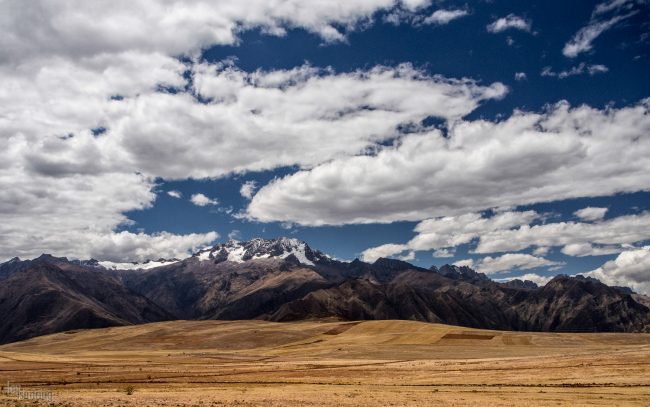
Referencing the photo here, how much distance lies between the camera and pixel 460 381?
2478 inches

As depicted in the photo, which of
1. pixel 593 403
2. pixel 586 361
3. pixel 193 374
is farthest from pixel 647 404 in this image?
pixel 193 374

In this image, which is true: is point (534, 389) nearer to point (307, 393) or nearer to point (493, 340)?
point (307, 393)

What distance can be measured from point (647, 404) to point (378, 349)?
355 feet

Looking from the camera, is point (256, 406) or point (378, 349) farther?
point (378, 349)

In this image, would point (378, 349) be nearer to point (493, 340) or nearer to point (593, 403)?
point (493, 340)

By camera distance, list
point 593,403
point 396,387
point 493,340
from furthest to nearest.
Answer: point 493,340, point 396,387, point 593,403

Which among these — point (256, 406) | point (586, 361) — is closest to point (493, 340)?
point (586, 361)

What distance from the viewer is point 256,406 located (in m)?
40.0

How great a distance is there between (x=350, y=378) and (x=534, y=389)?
82.6 feet

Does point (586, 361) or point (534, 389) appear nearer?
point (534, 389)

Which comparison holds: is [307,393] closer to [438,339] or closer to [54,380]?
[54,380]

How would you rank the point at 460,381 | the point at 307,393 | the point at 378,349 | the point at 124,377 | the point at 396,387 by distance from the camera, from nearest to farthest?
1. the point at 307,393
2. the point at 396,387
3. the point at 460,381
4. the point at 124,377
5. the point at 378,349

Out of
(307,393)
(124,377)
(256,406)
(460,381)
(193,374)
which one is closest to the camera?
(256,406)

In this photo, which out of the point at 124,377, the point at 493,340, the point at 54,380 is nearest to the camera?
the point at 54,380
